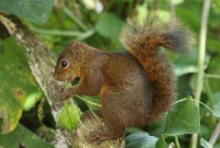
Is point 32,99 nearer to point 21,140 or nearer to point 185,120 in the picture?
point 21,140

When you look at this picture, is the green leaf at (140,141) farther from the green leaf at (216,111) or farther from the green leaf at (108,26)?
the green leaf at (108,26)

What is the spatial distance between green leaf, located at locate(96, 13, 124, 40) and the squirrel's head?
0.61 m

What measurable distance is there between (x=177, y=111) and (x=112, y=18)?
3.13 ft

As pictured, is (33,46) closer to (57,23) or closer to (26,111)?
(26,111)

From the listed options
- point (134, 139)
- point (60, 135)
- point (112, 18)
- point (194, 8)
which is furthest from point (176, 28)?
point (194, 8)

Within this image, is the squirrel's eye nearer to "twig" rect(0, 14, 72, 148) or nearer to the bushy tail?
"twig" rect(0, 14, 72, 148)

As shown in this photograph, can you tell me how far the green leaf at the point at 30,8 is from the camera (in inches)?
66.3

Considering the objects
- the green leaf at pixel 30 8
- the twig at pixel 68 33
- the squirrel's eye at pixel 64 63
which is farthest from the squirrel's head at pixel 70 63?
the twig at pixel 68 33

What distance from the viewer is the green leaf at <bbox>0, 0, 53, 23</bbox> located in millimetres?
1684

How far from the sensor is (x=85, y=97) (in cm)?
181

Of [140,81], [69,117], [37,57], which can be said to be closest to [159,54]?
[140,81]

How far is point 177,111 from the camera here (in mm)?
1603

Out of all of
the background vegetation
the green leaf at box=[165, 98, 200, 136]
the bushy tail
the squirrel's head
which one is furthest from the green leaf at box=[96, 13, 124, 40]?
the green leaf at box=[165, 98, 200, 136]

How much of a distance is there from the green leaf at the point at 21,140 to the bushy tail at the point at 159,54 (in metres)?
0.35
